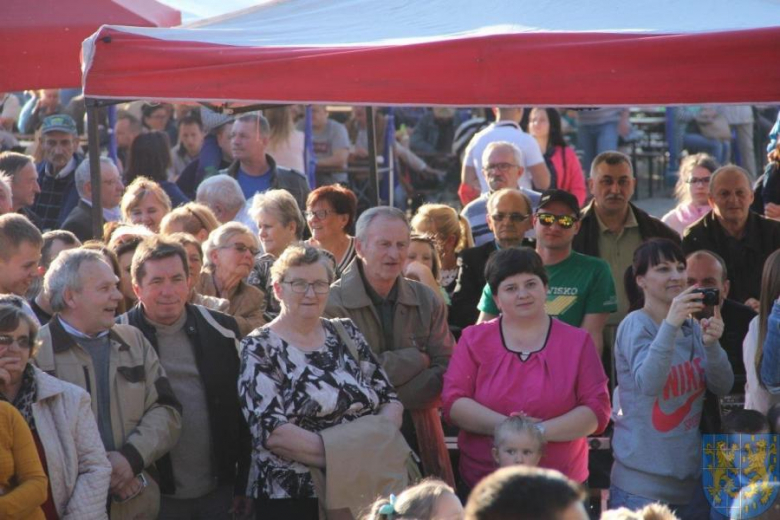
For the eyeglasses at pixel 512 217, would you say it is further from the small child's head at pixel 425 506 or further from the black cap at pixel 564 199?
the small child's head at pixel 425 506

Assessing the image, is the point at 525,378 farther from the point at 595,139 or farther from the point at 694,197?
the point at 595,139

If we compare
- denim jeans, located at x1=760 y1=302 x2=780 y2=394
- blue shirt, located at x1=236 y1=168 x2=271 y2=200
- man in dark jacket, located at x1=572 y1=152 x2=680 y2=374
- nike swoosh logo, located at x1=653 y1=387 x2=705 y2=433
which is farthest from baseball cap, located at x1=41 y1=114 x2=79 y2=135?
denim jeans, located at x1=760 y1=302 x2=780 y2=394

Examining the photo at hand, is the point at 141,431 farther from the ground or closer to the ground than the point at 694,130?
closer to the ground

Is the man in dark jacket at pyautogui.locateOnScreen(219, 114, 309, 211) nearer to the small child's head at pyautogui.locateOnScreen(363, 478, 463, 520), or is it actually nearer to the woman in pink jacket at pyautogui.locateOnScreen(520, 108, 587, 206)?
the woman in pink jacket at pyautogui.locateOnScreen(520, 108, 587, 206)

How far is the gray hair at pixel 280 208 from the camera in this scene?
279 inches

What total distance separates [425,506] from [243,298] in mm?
2318

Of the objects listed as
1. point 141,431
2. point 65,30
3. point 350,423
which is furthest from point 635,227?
point 65,30

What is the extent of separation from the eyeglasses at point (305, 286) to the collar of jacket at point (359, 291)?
478 millimetres

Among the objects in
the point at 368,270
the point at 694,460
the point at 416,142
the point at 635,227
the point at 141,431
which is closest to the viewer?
the point at 141,431

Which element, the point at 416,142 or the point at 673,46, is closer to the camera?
the point at 673,46

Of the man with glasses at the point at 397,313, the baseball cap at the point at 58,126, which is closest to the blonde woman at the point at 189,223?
the man with glasses at the point at 397,313

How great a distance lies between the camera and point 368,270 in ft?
18.8

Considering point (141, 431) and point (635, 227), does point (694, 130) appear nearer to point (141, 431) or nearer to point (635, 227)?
point (635, 227)

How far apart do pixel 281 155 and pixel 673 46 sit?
609cm
